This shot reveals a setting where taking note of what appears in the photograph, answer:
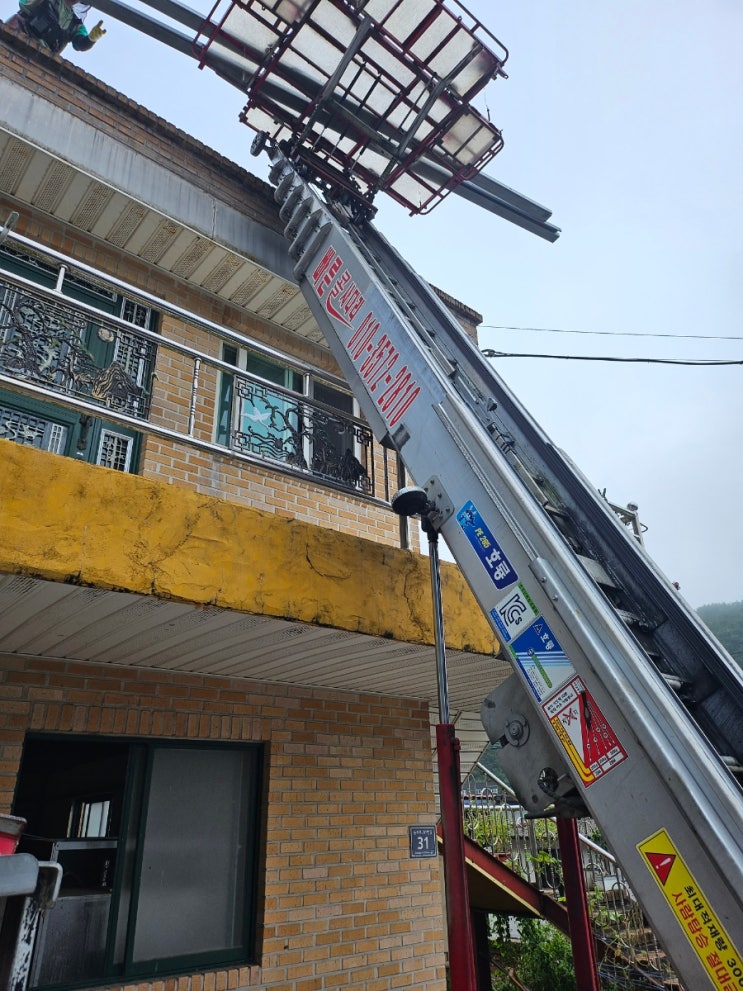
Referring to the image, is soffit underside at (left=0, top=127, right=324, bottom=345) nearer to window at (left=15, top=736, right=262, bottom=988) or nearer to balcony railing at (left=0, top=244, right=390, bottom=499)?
balcony railing at (left=0, top=244, right=390, bottom=499)

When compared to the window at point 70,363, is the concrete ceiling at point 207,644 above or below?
below

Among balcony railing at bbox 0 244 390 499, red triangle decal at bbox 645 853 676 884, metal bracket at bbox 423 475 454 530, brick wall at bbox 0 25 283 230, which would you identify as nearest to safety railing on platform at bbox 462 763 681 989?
balcony railing at bbox 0 244 390 499

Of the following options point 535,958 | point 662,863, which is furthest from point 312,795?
point 535,958

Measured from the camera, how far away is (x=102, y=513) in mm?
3416

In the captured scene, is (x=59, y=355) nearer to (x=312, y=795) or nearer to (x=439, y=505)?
(x=439, y=505)

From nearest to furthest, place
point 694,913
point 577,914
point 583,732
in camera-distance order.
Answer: point 694,913 < point 583,732 < point 577,914

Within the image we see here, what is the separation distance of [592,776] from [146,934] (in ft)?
12.3

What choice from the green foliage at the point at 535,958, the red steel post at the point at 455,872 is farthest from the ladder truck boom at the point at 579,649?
the green foliage at the point at 535,958

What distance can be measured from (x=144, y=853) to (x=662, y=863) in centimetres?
388

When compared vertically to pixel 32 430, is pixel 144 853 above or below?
below

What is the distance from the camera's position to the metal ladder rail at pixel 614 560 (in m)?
2.69

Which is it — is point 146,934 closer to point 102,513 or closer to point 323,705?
point 323,705

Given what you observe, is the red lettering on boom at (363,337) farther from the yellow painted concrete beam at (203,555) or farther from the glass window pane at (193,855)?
the glass window pane at (193,855)

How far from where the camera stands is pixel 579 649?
266 cm
